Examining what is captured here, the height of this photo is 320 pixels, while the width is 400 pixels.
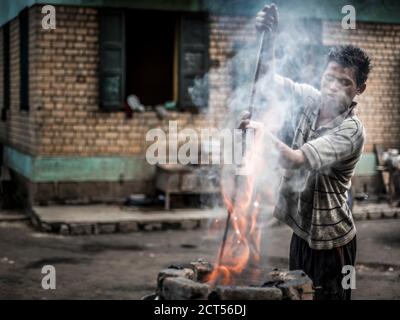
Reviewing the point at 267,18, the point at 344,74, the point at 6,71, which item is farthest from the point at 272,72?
the point at 6,71

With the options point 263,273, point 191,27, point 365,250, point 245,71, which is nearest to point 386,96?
point 245,71

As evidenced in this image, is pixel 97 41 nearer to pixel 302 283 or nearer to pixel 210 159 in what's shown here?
pixel 210 159

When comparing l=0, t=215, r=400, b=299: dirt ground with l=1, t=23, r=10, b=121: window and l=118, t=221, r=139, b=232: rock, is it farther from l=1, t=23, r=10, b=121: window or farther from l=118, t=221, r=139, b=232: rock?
l=1, t=23, r=10, b=121: window

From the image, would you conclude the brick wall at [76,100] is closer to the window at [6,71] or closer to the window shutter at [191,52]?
the window shutter at [191,52]

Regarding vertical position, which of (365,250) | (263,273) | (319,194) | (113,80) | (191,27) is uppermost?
(191,27)

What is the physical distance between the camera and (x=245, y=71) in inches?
576

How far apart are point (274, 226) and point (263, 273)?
7405 millimetres

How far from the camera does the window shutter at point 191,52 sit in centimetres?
1405

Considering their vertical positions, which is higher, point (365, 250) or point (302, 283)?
point (302, 283)

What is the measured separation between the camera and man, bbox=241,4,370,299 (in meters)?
4.61

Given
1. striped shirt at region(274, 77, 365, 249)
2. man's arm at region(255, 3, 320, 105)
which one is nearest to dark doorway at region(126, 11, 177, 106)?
man's arm at region(255, 3, 320, 105)

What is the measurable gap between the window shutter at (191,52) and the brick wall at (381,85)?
3456 millimetres

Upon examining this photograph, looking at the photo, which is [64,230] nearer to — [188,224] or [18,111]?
[188,224]

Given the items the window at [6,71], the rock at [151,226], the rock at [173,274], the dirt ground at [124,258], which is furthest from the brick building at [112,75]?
the rock at [173,274]
